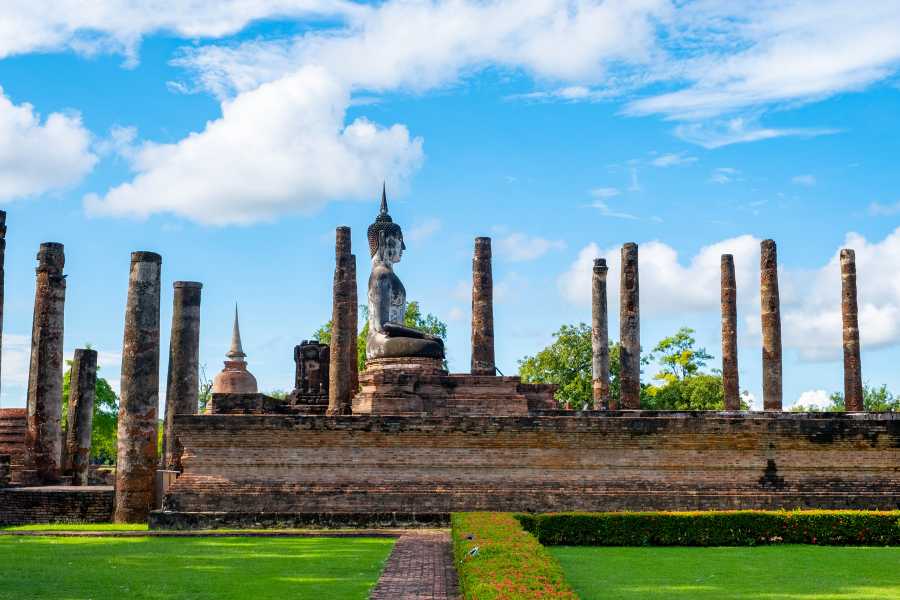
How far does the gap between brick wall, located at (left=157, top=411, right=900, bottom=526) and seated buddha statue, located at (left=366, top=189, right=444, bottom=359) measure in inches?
113

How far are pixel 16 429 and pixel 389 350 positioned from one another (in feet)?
36.1

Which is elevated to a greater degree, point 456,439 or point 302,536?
point 456,439

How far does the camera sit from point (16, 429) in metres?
25.4

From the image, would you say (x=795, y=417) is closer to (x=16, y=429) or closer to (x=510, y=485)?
(x=510, y=485)

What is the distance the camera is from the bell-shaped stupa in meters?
32.4

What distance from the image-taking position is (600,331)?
26.5 meters

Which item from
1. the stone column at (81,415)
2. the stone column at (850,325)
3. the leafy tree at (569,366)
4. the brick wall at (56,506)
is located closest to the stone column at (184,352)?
the brick wall at (56,506)

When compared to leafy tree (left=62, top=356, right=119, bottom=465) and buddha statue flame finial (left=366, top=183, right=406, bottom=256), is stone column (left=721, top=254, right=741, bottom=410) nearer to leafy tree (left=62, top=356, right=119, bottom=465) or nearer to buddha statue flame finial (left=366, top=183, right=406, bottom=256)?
buddha statue flame finial (left=366, top=183, right=406, bottom=256)

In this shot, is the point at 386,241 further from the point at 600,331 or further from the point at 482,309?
the point at 600,331

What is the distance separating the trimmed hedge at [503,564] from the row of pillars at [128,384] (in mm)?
7597

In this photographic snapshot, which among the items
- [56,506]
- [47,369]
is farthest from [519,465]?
[47,369]

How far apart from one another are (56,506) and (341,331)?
6607 mm

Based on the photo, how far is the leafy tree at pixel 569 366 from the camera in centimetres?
4359

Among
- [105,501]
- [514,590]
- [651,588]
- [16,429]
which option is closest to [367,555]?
[651,588]
